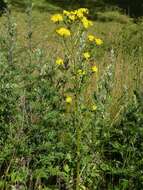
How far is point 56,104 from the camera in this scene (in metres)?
5.06

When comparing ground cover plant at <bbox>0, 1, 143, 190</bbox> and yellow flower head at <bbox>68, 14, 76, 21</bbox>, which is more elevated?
yellow flower head at <bbox>68, 14, 76, 21</bbox>

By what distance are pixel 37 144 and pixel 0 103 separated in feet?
1.81

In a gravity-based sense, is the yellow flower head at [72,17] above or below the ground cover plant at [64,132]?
above

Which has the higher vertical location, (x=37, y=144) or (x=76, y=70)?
(x=76, y=70)

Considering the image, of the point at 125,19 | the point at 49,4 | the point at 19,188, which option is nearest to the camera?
the point at 19,188

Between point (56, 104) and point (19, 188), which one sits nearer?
point (19, 188)

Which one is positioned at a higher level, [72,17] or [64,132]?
[72,17]

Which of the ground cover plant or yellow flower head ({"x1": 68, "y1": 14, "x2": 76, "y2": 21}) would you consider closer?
yellow flower head ({"x1": 68, "y1": 14, "x2": 76, "y2": 21})

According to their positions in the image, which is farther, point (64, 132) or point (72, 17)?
point (64, 132)

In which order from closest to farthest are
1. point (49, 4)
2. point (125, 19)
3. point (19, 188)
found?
point (19, 188)
point (125, 19)
point (49, 4)

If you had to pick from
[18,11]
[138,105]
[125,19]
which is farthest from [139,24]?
[138,105]

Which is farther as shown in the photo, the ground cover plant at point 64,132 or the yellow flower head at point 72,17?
the ground cover plant at point 64,132

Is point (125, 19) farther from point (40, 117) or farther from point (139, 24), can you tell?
point (40, 117)

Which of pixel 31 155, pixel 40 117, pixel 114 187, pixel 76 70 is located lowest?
pixel 114 187
